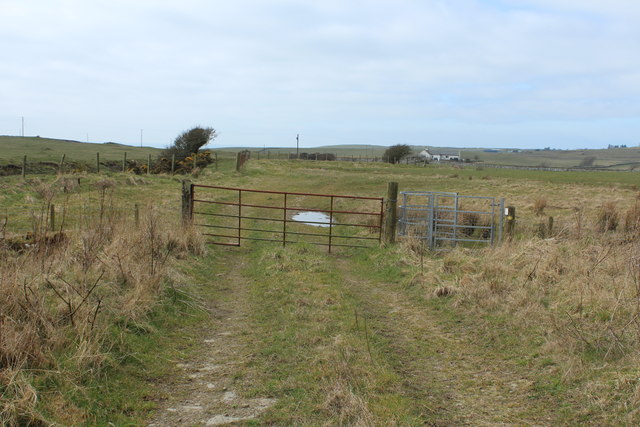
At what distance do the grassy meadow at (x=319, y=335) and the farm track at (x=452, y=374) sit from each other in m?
0.02

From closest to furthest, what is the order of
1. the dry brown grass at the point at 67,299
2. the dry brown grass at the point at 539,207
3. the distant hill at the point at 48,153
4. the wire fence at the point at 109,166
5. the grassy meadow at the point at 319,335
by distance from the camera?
the dry brown grass at the point at 67,299, the grassy meadow at the point at 319,335, the dry brown grass at the point at 539,207, the wire fence at the point at 109,166, the distant hill at the point at 48,153

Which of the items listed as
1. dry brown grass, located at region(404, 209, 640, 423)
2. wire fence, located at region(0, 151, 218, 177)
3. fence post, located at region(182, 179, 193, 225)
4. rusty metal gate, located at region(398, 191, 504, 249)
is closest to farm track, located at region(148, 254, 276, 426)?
dry brown grass, located at region(404, 209, 640, 423)

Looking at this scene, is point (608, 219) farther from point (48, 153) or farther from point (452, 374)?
point (48, 153)

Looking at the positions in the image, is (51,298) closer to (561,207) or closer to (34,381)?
(34,381)

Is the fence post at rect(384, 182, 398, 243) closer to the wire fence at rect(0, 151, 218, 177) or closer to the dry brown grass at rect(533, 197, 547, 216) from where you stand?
the dry brown grass at rect(533, 197, 547, 216)

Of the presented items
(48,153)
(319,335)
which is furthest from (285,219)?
(48,153)

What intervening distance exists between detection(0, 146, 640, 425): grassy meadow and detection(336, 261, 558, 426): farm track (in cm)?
2

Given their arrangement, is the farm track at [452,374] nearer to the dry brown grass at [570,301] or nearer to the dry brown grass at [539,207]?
the dry brown grass at [570,301]

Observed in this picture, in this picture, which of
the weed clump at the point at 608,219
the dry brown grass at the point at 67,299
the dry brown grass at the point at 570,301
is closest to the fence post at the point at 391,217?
the dry brown grass at the point at 570,301

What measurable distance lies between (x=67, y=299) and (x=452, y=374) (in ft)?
15.1

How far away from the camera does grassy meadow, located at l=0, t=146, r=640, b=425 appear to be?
4.59 m

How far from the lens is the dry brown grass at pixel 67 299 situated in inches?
177

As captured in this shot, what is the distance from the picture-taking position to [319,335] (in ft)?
21.4

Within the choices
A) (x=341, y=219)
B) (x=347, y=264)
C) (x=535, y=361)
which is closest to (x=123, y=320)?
(x=535, y=361)
